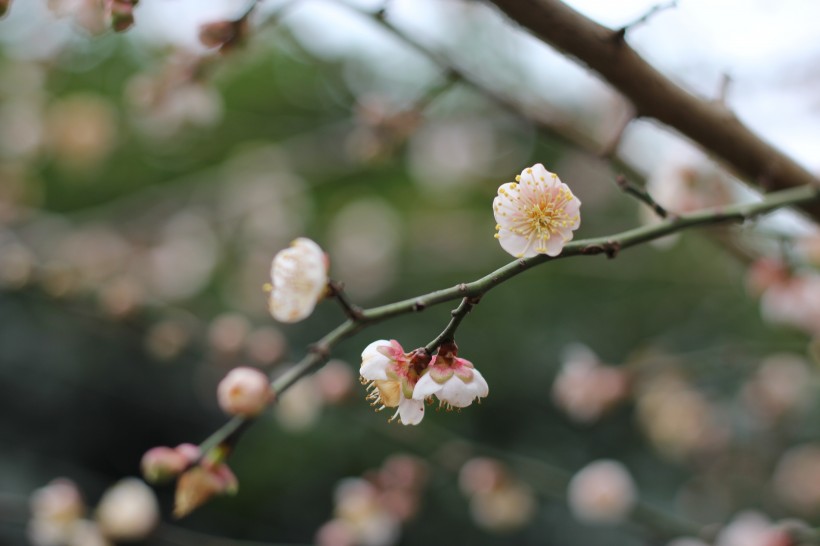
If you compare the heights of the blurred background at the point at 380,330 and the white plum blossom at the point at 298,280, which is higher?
the blurred background at the point at 380,330

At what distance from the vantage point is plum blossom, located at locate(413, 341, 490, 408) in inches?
23.5

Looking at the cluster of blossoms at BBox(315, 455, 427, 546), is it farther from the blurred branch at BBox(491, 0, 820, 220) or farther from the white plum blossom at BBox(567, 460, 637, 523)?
the blurred branch at BBox(491, 0, 820, 220)

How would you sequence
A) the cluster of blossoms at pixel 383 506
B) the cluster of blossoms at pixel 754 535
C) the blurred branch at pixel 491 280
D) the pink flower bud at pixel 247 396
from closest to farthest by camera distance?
1. the blurred branch at pixel 491 280
2. the pink flower bud at pixel 247 396
3. the cluster of blossoms at pixel 754 535
4. the cluster of blossoms at pixel 383 506

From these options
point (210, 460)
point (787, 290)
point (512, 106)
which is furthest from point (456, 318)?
point (787, 290)

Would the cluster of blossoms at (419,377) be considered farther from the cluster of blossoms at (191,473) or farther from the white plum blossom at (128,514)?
the white plum blossom at (128,514)

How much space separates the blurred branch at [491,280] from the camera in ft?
1.85

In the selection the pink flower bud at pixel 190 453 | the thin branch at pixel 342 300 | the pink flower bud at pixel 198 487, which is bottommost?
the pink flower bud at pixel 198 487

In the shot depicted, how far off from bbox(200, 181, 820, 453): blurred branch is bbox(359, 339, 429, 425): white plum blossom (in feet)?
0.10

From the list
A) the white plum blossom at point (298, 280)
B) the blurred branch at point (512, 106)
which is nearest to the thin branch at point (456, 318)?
the white plum blossom at point (298, 280)

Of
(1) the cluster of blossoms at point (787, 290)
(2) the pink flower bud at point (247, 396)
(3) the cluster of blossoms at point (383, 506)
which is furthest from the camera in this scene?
(3) the cluster of blossoms at point (383, 506)

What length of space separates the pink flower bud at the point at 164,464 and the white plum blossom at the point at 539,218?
15.5 inches


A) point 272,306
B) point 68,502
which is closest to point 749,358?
point 272,306

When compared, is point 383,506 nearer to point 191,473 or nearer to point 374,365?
point 191,473

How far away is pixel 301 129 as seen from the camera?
3.37m
